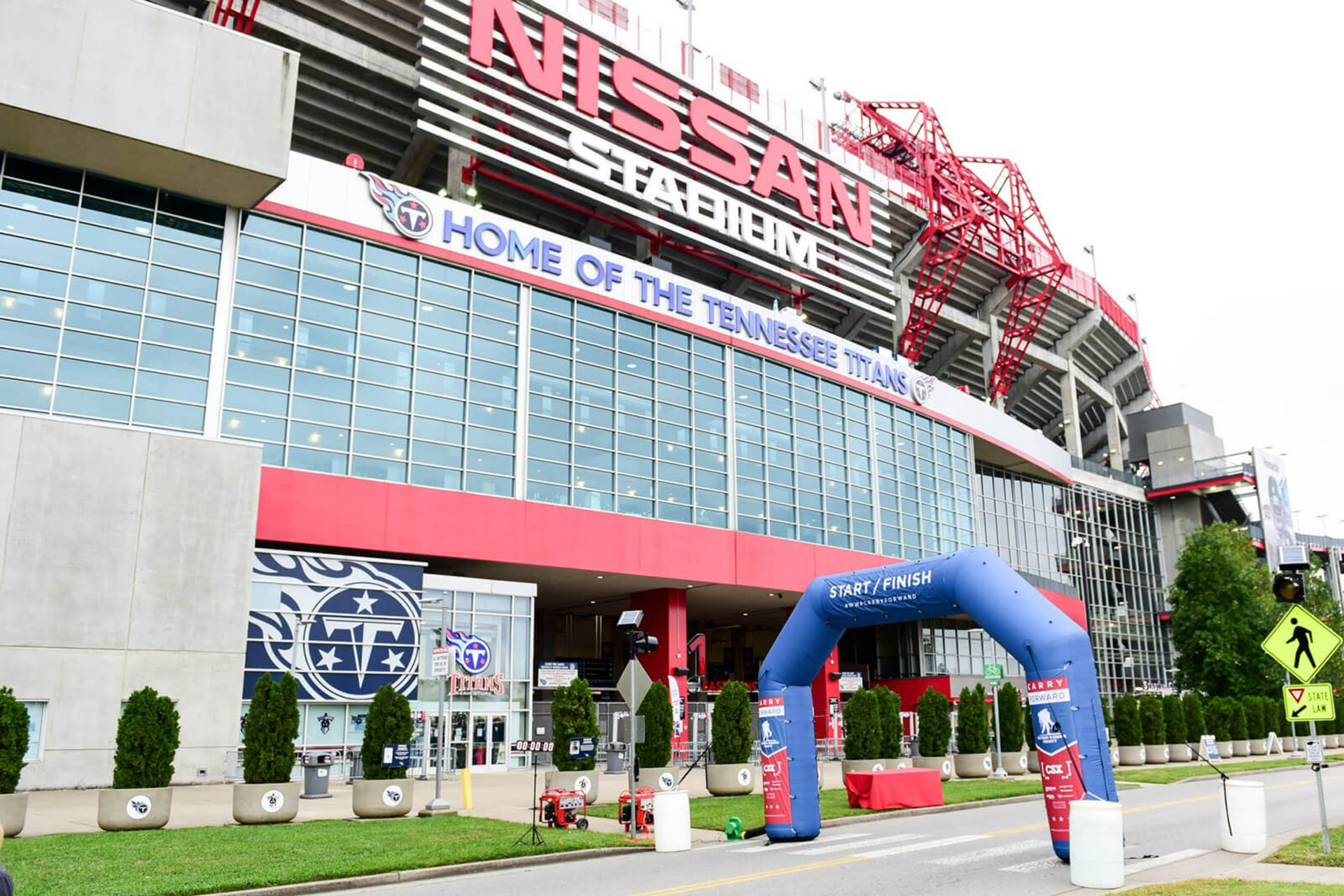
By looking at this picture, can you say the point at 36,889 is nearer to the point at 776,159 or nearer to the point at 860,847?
the point at 860,847

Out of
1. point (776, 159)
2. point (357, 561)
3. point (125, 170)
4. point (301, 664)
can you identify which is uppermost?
point (776, 159)

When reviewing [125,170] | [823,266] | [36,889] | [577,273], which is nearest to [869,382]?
[823,266]

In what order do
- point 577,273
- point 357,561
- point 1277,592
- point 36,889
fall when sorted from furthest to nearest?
point 577,273 < point 357,561 < point 1277,592 < point 36,889

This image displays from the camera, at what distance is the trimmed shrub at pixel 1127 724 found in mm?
39625

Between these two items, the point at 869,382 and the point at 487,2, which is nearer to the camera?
the point at 487,2

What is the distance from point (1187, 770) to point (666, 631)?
1961 centimetres

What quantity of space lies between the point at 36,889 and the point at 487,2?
36010mm

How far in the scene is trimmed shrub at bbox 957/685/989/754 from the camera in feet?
105

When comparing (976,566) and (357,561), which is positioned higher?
(357,561)

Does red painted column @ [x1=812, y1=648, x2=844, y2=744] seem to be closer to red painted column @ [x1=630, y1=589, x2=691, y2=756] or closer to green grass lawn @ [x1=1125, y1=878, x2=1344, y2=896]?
red painted column @ [x1=630, y1=589, x2=691, y2=756]

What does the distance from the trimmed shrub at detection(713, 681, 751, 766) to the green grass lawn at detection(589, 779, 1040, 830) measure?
40.2 inches

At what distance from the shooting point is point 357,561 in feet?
106

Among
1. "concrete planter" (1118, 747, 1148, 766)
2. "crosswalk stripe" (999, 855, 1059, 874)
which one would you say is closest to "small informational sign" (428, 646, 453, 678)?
"crosswalk stripe" (999, 855, 1059, 874)

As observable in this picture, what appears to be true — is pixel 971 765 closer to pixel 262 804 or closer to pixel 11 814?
pixel 262 804
